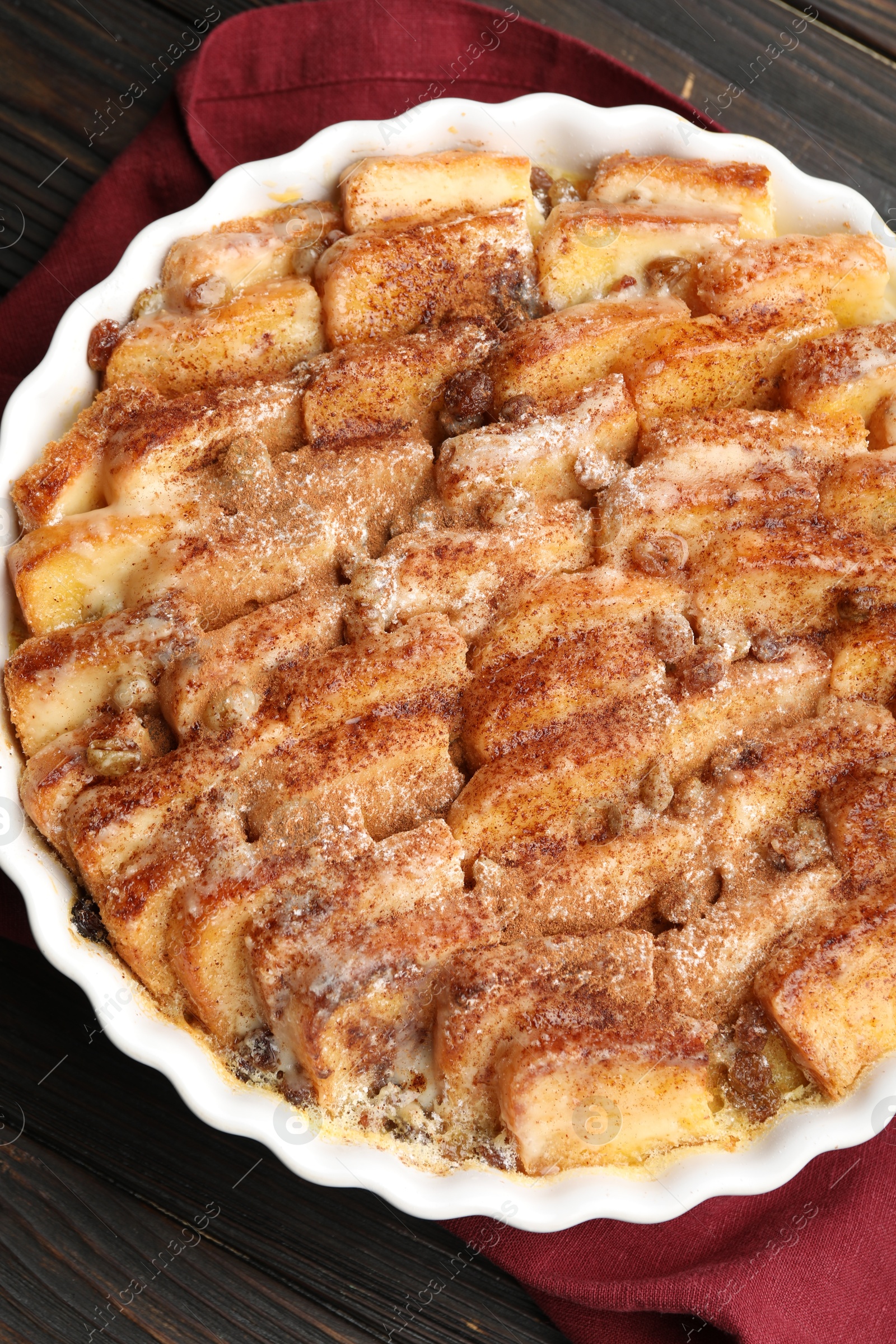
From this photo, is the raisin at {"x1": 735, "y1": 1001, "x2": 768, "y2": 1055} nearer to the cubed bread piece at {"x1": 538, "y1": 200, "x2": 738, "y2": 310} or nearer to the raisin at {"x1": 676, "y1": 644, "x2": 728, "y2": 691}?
the raisin at {"x1": 676, "y1": 644, "x2": 728, "y2": 691}

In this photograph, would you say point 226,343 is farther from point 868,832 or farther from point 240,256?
point 868,832

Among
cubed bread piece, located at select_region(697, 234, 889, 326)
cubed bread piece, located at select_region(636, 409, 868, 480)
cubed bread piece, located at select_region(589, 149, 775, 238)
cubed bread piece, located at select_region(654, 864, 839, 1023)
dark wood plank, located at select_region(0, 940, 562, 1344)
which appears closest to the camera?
cubed bread piece, located at select_region(654, 864, 839, 1023)

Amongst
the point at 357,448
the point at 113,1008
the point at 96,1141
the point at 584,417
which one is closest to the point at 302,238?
the point at 357,448

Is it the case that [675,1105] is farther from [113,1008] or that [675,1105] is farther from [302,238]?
[302,238]

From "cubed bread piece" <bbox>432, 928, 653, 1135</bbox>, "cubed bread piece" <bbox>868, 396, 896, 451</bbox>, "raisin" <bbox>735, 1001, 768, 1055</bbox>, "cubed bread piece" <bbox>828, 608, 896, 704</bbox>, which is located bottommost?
"raisin" <bbox>735, 1001, 768, 1055</bbox>

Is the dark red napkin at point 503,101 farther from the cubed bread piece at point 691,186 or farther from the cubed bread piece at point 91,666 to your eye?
the cubed bread piece at point 91,666


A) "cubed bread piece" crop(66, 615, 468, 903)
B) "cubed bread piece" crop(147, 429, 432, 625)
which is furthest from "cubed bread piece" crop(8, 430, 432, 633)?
"cubed bread piece" crop(66, 615, 468, 903)

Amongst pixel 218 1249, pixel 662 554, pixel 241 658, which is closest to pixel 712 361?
pixel 662 554

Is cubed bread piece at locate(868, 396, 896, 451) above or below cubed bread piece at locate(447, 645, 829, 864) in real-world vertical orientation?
above

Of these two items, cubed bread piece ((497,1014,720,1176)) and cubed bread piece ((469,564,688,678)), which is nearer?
cubed bread piece ((497,1014,720,1176))
